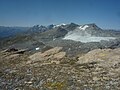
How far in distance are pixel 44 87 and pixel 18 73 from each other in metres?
7.97

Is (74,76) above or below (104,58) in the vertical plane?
below

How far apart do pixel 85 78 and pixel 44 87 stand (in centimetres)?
547

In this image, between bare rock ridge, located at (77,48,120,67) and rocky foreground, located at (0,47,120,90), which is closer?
rocky foreground, located at (0,47,120,90)

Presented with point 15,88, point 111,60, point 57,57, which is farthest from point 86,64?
point 15,88

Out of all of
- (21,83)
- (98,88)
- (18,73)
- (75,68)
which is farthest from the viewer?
(75,68)

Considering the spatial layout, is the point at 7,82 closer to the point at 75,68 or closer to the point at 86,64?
the point at 75,68

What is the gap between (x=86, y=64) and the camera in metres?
34.7

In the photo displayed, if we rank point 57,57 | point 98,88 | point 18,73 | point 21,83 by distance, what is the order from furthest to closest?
point 57,57 → point 18,73 → point 21,83 → point 98,88

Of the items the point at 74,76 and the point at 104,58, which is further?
the point at 104,58

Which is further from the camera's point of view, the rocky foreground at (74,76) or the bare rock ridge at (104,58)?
the bare rock ridge at (104,58)

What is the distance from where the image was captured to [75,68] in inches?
1282

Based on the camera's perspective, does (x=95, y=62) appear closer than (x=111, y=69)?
No

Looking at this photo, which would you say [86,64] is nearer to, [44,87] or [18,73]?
[18,73]

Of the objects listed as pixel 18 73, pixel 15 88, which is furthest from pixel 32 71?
pixel 15 88
